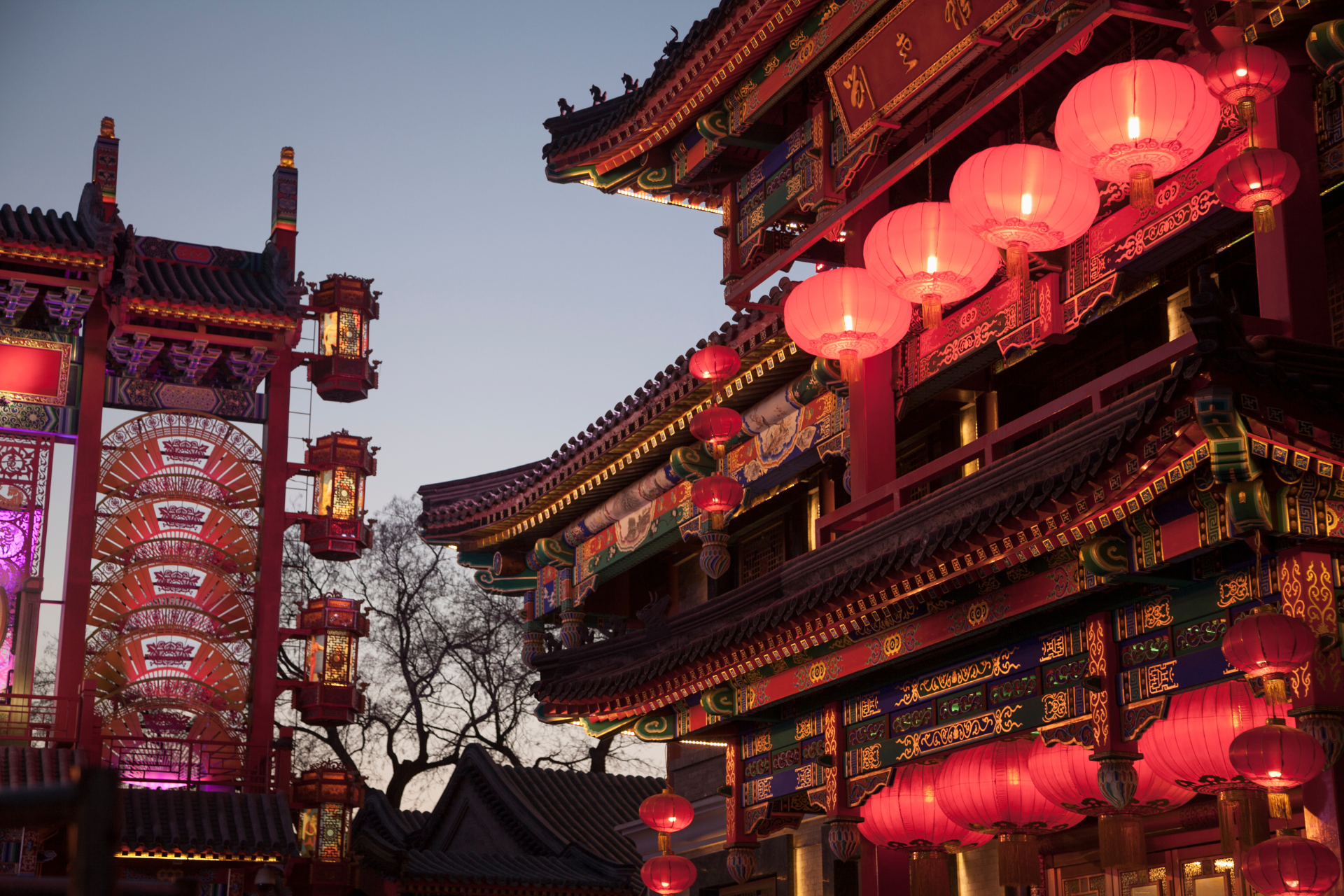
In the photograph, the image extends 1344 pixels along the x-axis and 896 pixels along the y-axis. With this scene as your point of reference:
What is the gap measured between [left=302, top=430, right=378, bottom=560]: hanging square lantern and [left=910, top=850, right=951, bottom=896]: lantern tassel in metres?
11.3

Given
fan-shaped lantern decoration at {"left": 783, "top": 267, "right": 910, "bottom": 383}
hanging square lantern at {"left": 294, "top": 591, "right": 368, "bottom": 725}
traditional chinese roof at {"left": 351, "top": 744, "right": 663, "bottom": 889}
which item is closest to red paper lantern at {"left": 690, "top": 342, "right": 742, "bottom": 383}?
fan-shaped lantern decoration at {"left": 783, "top": 267, "right": 910, "bottom": 383}

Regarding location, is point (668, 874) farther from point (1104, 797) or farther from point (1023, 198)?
point (1023, 198)

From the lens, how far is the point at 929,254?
8.25 m

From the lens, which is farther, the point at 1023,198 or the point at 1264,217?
the point at 1023,198

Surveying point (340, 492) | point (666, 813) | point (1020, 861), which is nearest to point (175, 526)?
point (340, 492)

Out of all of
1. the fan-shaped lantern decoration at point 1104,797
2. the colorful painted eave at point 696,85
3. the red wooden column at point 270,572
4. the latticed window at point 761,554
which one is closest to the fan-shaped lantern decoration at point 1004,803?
the fan-shaped lantern decoration at point 1104,797

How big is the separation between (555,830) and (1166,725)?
50.2ft

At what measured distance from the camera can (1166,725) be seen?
713 centimetres

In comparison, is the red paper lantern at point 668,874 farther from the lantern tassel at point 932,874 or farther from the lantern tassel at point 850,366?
the lantern tassel at point 850,366

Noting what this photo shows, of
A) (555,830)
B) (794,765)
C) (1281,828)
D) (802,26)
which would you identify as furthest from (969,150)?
(555,830)

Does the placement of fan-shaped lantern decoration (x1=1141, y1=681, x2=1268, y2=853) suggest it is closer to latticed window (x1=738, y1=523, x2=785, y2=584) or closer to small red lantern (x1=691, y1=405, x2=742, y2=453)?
small red lantern (x1=691, y1=405, x2=742, y2=453)

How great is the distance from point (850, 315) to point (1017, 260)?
1.54m

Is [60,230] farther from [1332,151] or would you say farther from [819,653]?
[1332,151]

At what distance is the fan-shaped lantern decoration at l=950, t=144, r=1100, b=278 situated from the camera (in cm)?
747
